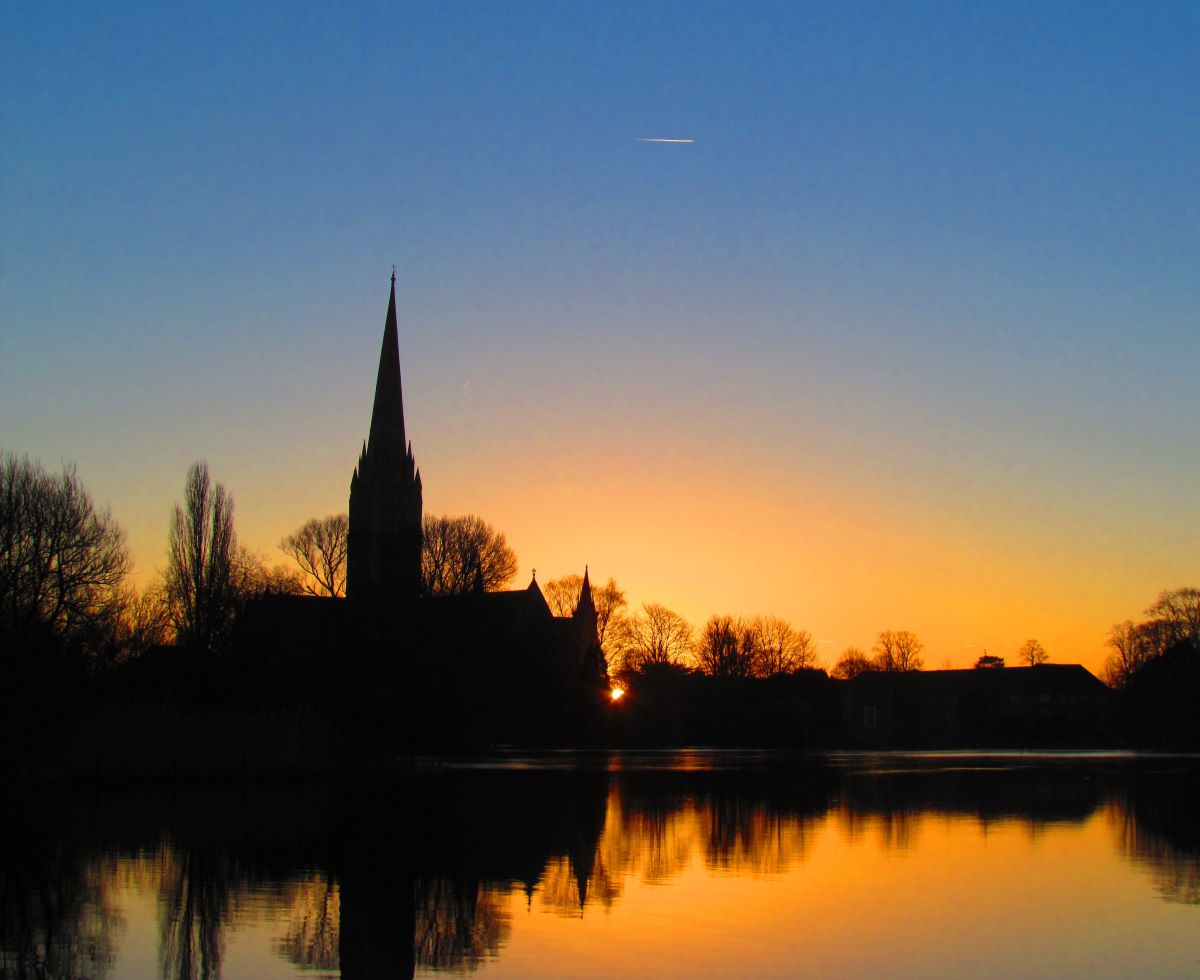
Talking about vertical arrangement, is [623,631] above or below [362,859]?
above

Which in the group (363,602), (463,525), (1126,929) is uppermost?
(463,525)

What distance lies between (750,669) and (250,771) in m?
81.2

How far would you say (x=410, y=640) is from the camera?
1988 inches

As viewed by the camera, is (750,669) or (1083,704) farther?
(750,669)

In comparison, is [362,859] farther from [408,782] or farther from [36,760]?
[408,782]

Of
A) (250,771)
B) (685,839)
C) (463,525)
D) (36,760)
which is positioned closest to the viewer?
(685,839)

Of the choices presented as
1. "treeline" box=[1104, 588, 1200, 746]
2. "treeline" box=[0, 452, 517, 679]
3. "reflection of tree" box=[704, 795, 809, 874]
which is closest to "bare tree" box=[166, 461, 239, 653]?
"treeline" box=[0, 452, 517, 679]

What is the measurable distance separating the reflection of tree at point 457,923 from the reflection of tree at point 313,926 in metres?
0.80

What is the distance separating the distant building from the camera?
10300cm

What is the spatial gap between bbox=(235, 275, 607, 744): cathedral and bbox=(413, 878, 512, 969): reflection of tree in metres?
28.4

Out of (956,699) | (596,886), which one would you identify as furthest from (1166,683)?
(596,886)

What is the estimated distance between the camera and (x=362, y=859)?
18969 millimetres

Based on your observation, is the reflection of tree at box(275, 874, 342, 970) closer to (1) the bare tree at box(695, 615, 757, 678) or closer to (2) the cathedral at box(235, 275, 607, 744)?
(2) the cathedral at box(235, 275, 607, 744)

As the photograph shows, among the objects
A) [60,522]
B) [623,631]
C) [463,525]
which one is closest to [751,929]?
[60,522]
